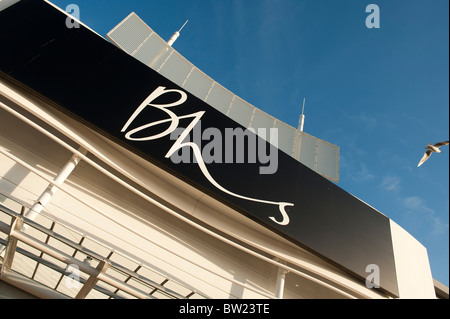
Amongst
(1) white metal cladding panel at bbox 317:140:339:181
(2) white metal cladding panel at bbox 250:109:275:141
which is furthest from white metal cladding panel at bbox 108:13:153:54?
(1) white metal cladding panel at bbox 317:140:339:181

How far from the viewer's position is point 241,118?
613 inches

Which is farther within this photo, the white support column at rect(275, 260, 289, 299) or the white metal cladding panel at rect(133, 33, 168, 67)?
the white metal cladding panel at rect(133, 33, 168, 67)

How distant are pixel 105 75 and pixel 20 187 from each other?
387cm

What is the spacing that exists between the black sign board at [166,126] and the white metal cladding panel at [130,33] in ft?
15.4

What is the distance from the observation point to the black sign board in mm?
7707

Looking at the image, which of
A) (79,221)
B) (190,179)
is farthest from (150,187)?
(79,221)

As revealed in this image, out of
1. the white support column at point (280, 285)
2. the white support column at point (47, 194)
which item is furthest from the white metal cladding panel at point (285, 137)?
the white support column at point (47, 194)

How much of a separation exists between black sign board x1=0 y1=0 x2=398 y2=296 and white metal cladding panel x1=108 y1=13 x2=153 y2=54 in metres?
4.68

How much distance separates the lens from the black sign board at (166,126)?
7707 millimetres

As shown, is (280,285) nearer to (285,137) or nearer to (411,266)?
(411,266)

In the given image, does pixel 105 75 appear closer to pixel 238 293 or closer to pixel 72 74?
pixel 72 74

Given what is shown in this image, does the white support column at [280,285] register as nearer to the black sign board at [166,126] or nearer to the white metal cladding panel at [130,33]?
the black sign board at [166,126]

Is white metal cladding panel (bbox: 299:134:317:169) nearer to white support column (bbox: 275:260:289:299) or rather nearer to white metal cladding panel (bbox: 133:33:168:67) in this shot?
white support column (bbox: 275:260:289:299)
